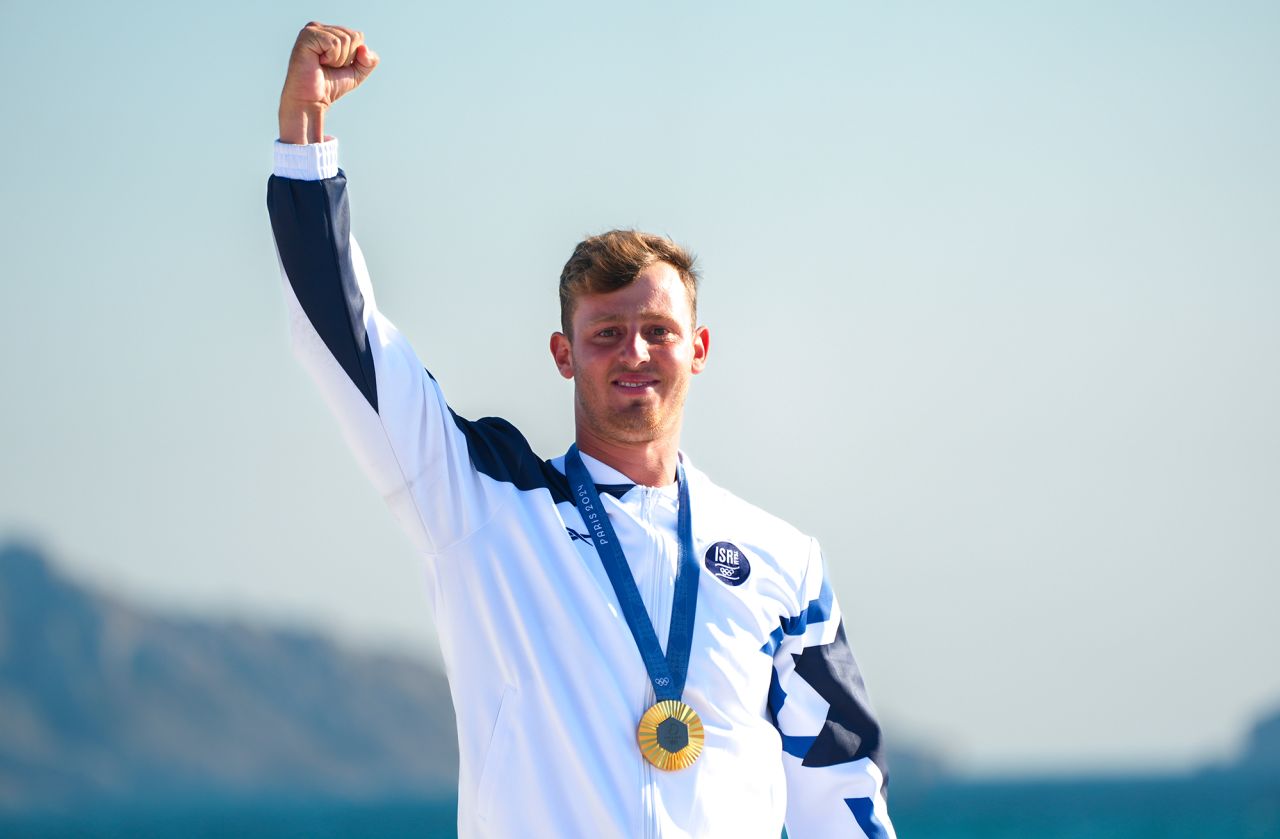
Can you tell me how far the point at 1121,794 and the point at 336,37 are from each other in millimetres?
55514

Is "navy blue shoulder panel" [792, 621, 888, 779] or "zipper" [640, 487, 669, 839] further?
"navy blue shoulder panel" [792, 621, 888, 779]

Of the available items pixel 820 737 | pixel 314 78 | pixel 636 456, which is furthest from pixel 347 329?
pixel 820 737

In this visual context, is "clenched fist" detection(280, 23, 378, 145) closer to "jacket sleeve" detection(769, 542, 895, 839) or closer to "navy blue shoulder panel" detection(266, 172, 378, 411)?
"navy blue shoulder panel" detection(266, 172, 378, 411)

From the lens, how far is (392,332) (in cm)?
365

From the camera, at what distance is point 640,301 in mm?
4008

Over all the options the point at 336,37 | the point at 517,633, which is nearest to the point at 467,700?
the point at 517,633

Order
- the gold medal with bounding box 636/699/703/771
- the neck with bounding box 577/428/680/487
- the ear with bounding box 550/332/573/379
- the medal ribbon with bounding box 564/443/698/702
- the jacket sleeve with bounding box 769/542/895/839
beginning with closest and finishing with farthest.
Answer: the gold medal with bounding box 636/699/703/771
the medal ribbon with bounding box 564/443/698/702
the jacket sleeve with bounding box 769/542/895/839
the neck with bounding box 577/428/680/487
the ear with bounding box 550/332/573/379

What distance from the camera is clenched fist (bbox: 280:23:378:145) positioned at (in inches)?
134

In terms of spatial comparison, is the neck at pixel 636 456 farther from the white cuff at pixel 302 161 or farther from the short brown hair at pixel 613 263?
the white cuff at pixel 302 161

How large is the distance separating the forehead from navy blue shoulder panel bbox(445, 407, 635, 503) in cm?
35

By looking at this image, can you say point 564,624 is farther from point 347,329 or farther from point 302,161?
point 302,161

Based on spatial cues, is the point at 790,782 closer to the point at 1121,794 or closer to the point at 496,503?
the point at 496,503

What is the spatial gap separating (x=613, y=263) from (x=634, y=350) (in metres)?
0.25

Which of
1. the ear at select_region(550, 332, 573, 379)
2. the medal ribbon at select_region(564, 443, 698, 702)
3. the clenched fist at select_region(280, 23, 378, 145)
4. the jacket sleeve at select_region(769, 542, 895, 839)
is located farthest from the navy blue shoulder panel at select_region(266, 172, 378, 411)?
the jacket sleeve at select_region(769, 542, 895, 839)
